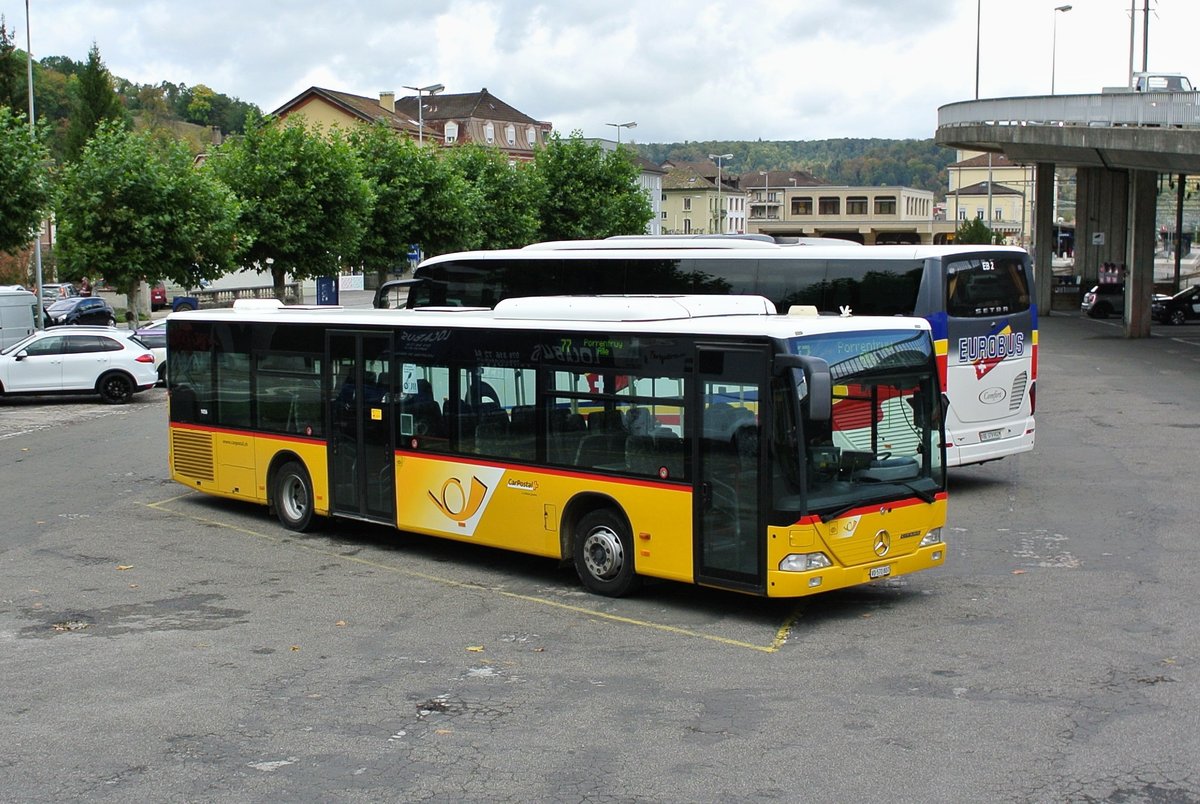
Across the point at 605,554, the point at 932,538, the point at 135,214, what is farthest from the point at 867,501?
the point at 135,214

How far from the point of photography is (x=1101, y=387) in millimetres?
32062

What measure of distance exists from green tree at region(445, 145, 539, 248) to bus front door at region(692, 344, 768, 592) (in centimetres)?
5092

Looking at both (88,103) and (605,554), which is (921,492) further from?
(88,103)

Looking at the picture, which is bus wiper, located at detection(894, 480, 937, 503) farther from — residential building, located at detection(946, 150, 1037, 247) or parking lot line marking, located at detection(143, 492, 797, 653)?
residential building, located at detection(946, 150, 1037, 247)

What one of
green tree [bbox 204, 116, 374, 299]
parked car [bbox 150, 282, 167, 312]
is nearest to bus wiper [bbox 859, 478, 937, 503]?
green tree [bbox 204, 116, 374, 299]

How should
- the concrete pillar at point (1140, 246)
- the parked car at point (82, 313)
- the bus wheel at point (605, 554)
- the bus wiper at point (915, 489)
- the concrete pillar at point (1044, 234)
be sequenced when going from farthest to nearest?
the concrete pillar at point (1044, 234), the parked car at point (82, 313), the concrete pillar at point (1140, 246), the bus wheel at point (605, 554), the bus wiper at point (915, 489)

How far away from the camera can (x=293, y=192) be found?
4475 cm

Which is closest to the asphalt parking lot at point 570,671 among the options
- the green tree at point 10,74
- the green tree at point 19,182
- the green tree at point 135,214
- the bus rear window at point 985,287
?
the bus rear window at point 985,287

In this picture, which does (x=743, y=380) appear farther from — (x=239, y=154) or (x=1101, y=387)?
(x=239, y=154)

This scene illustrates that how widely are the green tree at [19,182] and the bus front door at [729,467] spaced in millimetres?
27856

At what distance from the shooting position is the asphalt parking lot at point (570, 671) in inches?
300

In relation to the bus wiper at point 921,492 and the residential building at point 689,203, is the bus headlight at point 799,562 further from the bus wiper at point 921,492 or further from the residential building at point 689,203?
the residential building at point 689,203

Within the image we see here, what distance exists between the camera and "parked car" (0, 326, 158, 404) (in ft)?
102

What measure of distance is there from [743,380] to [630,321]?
1.48 metres
